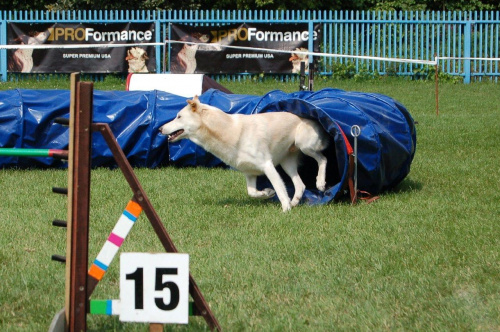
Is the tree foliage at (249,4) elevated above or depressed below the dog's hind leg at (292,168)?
above

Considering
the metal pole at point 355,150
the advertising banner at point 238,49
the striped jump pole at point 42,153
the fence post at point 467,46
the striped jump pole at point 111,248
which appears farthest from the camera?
the fence post at point 467,46

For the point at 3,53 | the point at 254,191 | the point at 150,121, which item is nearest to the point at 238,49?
the point at 3,53

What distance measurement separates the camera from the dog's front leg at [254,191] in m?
8.44

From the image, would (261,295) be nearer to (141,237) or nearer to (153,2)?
(141,237)

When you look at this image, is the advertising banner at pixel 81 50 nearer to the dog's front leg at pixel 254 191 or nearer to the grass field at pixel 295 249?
the grass field at pixel 295 249

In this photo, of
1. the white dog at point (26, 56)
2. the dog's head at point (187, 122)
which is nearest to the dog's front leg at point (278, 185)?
the dog's head at point (187, 122)

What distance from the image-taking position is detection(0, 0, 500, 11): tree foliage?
2735 centimetres

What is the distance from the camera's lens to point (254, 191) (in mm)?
8438

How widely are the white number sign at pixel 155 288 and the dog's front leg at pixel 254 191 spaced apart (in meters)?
4.34

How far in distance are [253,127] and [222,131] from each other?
354 millimetres

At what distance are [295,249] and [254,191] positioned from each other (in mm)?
2190

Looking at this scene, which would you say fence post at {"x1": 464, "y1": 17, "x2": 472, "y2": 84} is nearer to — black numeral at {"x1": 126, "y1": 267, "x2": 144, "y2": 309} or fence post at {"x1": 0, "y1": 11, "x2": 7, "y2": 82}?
fence post at {"x1": 0, "y1": 11, "x2": 7, "y2": 82}

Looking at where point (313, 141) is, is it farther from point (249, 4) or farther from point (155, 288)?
point (249, 4)

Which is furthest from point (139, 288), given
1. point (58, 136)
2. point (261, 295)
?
point (58, 136)
